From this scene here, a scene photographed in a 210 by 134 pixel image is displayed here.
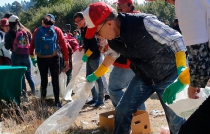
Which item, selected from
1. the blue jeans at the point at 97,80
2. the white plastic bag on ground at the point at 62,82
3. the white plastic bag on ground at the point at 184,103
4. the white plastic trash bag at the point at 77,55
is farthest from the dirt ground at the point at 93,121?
the white plastic bag on ground at the point at 184,103

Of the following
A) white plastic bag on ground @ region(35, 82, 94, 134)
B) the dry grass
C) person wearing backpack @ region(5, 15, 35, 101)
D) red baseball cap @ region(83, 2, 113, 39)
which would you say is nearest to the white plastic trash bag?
person wearing backpack @ region(5, 15, 35, 101)

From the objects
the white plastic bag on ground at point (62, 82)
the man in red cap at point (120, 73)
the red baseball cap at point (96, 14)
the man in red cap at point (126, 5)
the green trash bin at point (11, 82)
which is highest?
the red baseball cap at point (96, 14)

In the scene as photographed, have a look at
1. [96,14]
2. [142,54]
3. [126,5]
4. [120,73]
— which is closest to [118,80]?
[120,73]

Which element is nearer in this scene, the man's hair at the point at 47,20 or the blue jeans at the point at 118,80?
the blue jeans at the point at 118,80

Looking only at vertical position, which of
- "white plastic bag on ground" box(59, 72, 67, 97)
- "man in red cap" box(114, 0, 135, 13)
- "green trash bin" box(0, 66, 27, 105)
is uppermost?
"man in red cap" box(114, 0, 135, 13)

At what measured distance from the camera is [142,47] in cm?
260

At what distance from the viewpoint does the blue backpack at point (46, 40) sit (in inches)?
187

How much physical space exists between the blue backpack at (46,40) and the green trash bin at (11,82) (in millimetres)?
406

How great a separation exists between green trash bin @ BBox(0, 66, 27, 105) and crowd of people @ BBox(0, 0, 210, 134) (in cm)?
41

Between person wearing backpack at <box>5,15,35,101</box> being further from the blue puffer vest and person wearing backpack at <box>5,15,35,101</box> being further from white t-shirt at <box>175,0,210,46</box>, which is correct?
white t-shirt at <box>175,0,210,46</box>

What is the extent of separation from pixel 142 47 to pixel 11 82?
9.01 feet

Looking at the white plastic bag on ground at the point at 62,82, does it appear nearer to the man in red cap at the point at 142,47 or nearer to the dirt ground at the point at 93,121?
the dirt ground at the point at 93,121

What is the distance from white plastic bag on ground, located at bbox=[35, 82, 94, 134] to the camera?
11.3 ft

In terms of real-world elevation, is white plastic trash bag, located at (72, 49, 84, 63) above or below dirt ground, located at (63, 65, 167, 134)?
above
